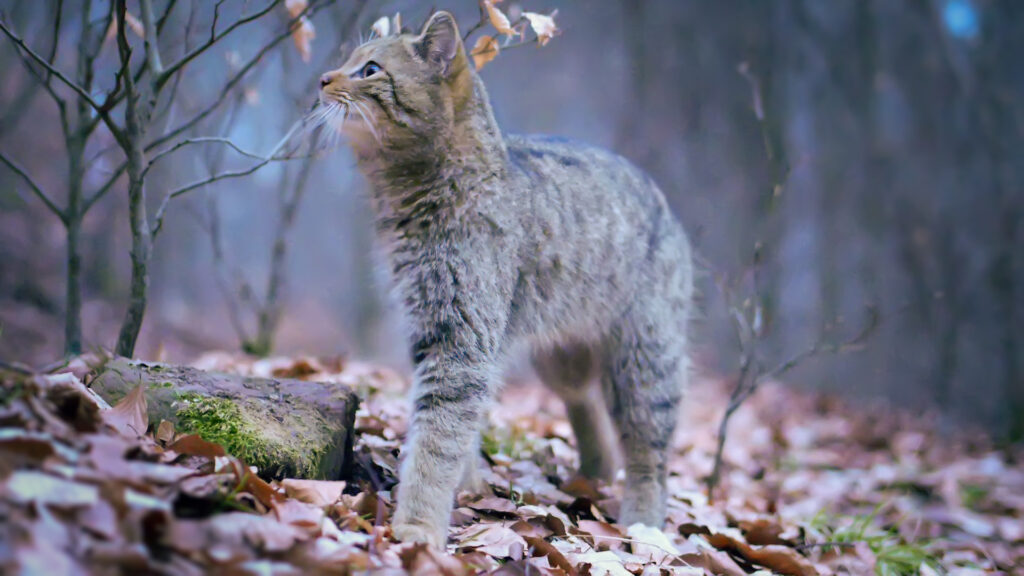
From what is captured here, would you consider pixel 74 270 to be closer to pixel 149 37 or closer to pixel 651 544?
pixel 149 37

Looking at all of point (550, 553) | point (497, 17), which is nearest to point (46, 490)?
point (550, 553)

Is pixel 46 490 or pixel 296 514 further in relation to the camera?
pixel 296 514

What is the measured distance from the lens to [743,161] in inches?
372

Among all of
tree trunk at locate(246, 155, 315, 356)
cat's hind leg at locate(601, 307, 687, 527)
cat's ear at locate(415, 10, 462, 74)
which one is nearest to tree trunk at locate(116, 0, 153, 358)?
cat's ear at locate(415, 10, 462, 74)

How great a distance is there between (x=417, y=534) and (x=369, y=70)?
172cm

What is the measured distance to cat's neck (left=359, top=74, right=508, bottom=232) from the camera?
283 cm

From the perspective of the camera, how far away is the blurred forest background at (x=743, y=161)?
241 inches

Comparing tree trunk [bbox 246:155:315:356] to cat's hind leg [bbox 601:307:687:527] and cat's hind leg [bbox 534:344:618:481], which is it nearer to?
cat's hind leg [bbox 534:344:618:481]

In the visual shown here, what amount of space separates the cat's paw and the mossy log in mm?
416

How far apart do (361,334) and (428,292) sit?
9.31 metres

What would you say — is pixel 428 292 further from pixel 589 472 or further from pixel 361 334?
pixel 361 334

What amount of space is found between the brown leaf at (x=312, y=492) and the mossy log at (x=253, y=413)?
0.17m

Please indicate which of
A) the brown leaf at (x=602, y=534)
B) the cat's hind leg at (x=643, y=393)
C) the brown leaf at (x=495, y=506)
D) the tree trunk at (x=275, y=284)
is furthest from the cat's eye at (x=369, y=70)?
the tree trunk at (x=275, y=284)

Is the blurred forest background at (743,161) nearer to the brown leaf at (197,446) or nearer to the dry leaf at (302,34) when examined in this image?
the dry leaf at (302,34)
